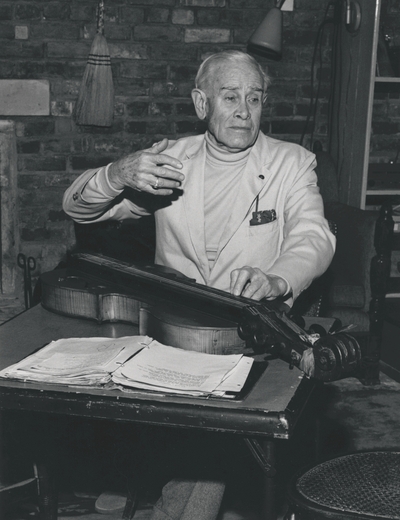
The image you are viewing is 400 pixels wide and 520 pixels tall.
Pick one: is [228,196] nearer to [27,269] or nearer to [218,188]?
[218,188]

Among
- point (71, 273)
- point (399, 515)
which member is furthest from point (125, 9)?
point (399, 515)

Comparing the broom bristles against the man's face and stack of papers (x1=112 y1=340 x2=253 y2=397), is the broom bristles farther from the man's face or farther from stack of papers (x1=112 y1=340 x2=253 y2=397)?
stack of papers (x1=112 y1=340 x2=253 y2=397)

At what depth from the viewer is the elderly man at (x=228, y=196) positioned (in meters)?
2.25

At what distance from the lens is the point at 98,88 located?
3705 millimetres

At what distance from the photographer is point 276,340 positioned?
144 cm

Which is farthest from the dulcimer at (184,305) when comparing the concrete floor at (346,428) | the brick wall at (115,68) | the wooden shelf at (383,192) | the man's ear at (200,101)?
the wooden shelf at (383,192)

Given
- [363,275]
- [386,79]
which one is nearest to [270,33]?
[386,79]

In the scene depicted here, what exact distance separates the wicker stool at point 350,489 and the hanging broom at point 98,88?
2647 mm

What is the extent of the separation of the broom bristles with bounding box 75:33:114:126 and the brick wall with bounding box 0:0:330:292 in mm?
127

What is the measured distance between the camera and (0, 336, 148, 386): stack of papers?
137cm

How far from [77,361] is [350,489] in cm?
57

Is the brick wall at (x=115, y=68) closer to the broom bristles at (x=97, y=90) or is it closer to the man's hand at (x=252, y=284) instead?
the broom bristles at (x=97, y=90)

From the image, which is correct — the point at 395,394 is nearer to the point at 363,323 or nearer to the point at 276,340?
the point at 363,323

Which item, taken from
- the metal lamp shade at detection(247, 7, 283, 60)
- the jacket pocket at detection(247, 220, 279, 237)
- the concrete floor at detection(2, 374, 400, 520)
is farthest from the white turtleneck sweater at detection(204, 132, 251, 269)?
the metal lamp shade at detection(247, 7, 283, 60)
